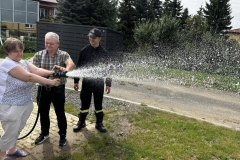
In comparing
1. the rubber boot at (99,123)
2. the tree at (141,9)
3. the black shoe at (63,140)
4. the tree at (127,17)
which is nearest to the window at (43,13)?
the tree at (127,17)

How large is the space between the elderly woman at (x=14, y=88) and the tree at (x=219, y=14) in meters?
26.8

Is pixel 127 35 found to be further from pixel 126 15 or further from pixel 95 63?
pixel 95 63

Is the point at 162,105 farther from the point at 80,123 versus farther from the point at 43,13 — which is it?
the point at 43,13

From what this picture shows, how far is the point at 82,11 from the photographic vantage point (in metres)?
17.9

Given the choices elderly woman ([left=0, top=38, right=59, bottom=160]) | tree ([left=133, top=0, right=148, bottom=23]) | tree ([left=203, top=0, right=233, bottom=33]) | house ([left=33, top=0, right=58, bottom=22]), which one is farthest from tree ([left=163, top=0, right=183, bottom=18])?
elderly woman ([left=0, top=38, right=59, bottom=160])

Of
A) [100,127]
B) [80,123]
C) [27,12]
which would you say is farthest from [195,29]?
[80,123]

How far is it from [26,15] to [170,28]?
11.9 metres

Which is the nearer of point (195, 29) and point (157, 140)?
point (157, 140)

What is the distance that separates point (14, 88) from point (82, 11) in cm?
1583

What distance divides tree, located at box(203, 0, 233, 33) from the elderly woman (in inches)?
1055

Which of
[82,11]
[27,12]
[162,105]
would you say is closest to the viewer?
[162,105]

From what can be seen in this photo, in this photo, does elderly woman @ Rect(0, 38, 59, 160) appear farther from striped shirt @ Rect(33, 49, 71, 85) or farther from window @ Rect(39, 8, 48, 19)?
window @ Rect(39, 8, 48, 19)

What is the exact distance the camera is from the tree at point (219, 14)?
26781mm

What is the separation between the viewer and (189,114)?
20.0ft
